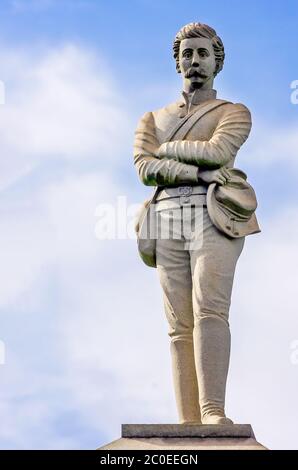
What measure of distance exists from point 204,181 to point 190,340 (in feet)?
5.08

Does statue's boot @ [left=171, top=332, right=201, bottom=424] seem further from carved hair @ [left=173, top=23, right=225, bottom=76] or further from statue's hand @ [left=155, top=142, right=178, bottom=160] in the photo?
carved hair @ [left=173, top=23, right=225, bottom=76]

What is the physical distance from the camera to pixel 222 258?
44.4ft

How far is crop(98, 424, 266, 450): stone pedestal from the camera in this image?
1254 cm

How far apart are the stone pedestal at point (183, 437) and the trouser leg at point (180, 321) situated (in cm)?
62

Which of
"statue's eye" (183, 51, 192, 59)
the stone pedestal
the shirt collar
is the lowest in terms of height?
the stone pedestal

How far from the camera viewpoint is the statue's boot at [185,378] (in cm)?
1339

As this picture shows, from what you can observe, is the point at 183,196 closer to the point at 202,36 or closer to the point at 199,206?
the point at 199,206

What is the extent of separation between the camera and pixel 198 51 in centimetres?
1439

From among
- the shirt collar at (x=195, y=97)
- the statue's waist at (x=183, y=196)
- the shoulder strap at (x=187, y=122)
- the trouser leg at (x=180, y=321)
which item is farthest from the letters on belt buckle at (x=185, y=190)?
the shirt collar at (x=195, y=97)

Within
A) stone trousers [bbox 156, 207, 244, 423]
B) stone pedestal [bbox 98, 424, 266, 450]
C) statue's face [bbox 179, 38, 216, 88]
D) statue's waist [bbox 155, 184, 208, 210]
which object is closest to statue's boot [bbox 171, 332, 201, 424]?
stone trousers [bbox 156, 207, 244, 423]

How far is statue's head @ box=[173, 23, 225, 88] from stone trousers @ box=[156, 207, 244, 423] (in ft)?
5.05
